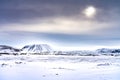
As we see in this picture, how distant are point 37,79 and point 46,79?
28.0 inches

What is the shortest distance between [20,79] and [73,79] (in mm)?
4154

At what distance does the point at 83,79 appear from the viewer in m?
21.0

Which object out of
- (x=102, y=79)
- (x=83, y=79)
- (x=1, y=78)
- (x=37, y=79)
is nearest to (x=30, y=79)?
(x=37, y=79)

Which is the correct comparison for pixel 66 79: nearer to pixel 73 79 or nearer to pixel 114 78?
pixel 73 79

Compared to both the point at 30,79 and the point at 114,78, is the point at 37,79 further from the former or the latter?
the point at 114,78

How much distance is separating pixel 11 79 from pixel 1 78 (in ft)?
3.93

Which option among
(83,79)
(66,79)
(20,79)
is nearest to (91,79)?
(83,79)

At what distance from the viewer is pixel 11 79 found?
68.8ft

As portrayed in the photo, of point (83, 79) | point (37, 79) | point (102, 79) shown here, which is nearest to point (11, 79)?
point (37, 79)

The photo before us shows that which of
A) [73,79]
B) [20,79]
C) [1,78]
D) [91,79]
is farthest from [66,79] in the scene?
[1,78]

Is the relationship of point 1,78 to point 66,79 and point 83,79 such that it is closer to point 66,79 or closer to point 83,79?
point 66,79

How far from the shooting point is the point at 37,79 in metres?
20.9

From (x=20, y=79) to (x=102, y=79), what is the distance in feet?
21.1

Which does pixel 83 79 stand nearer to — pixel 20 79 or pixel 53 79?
pixel 53 79
